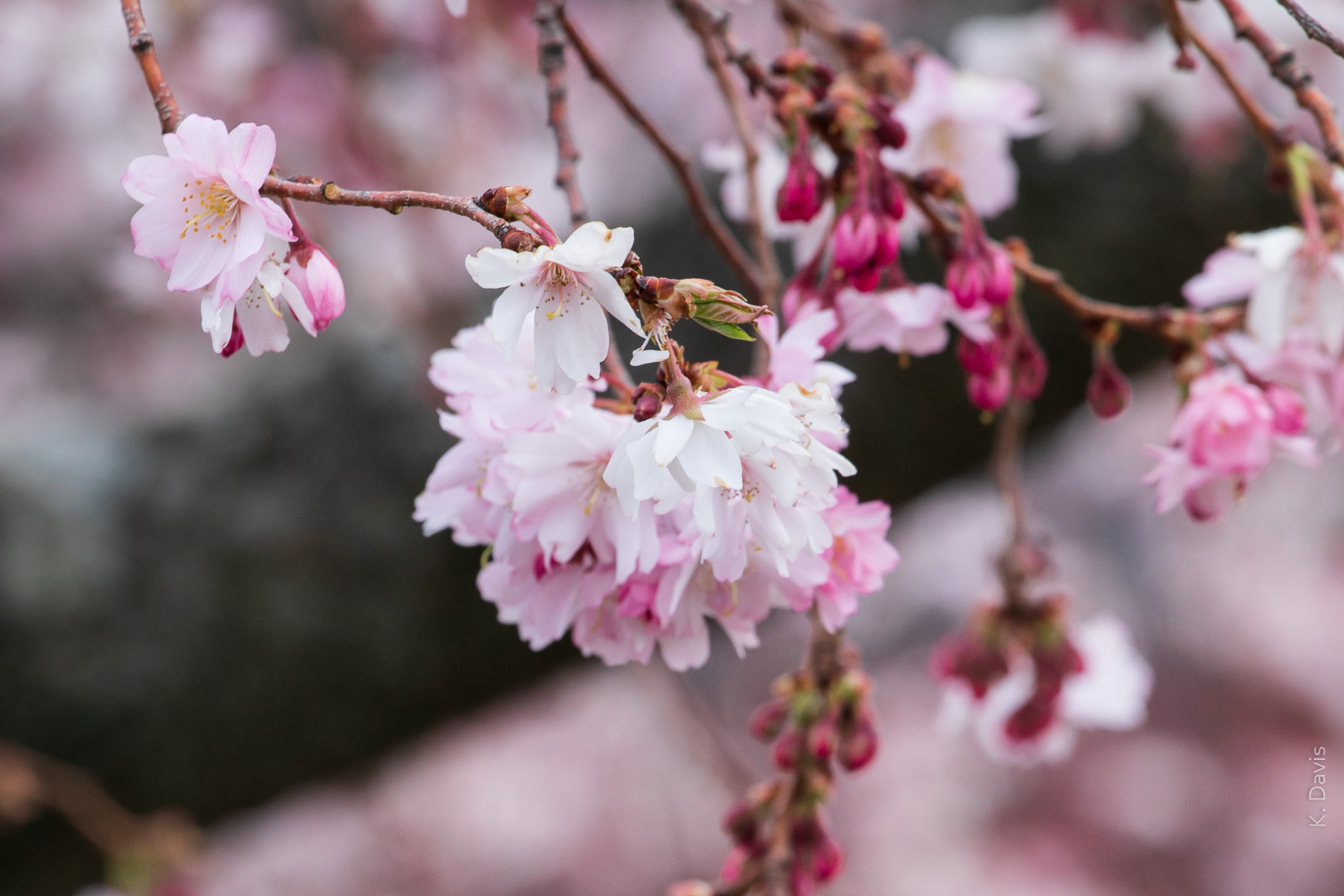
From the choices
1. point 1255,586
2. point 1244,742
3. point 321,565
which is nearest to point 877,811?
point 1244,742

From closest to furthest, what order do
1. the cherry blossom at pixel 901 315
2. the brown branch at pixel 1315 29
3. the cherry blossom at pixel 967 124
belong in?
the brown branch at pixel 1315 29
the cherry blossom at pixel 901 315
the cherry blossom at pixel 967 124

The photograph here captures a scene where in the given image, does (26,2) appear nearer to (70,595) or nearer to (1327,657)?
(70,595)

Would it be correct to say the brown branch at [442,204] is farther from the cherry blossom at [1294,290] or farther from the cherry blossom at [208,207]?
the cherry blossom at [1294,290]

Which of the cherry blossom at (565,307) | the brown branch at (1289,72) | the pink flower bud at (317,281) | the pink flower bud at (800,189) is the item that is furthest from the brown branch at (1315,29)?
the pink flower bud at (317,281)

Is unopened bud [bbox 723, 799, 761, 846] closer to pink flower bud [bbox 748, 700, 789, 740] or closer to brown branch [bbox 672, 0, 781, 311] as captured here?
pink flower bud [bbox 748, 700, 789, 740]

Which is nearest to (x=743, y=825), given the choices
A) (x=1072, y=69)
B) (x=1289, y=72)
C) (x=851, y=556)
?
(x=851, y=556)
